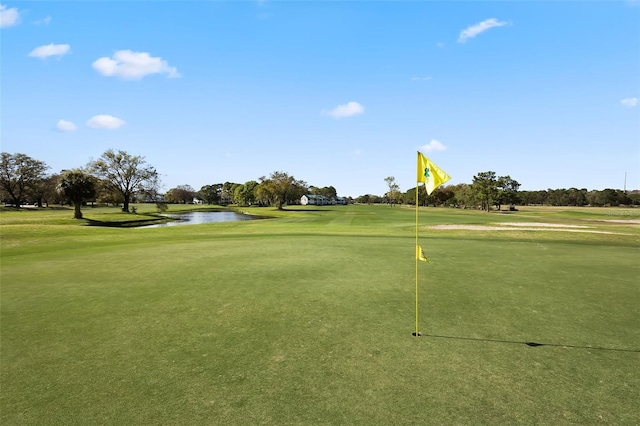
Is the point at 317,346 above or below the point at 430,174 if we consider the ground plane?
below

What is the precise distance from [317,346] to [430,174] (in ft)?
14.1

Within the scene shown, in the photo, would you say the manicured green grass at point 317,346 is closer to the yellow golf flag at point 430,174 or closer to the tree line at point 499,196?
the yellow golf flag at point 430,174

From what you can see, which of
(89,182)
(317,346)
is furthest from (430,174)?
(89,182)

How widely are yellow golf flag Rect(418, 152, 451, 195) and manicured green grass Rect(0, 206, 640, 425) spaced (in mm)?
3093

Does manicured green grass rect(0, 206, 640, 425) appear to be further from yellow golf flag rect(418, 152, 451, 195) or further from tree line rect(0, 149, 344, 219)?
tree line rect(0, 149, 344, 219)

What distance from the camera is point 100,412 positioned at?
14.2ft

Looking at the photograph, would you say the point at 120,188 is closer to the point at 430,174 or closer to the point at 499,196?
the point at 430,174

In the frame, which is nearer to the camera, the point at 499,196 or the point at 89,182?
the point at 89,182

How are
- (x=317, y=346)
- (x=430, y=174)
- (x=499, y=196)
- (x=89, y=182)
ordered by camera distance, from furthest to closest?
(x=499, y=196)
(x=89, y=182)
(x=430, y=174)
(x=317, y=346)

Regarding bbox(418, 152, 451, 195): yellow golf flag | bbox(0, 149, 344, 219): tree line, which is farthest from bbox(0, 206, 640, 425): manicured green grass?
bbox(0, 149, 344, 219): tree line

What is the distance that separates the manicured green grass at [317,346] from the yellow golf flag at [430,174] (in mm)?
3093

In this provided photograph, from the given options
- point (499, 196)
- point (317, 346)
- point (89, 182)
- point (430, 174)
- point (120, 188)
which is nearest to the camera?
Answer: point (317, 346)

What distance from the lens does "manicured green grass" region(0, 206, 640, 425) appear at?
443 cm

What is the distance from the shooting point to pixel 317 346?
6172 millimetres
